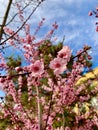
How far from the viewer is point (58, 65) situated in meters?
2.34

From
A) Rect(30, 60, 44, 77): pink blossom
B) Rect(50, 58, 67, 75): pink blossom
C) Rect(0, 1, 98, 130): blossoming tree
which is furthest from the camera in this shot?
Rect(0, 1, 98, 130): blossoming tree

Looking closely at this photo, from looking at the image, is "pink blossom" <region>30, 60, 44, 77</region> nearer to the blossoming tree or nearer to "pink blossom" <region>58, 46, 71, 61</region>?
"pink blossom" <region>58, 46, 71, 61</region>

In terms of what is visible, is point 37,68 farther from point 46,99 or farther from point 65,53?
point 46,99

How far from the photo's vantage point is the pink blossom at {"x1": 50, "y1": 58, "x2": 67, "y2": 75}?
2.30 meters

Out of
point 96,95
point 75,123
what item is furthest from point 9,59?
point 75,123

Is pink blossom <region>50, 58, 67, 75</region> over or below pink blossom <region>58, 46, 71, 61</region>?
below

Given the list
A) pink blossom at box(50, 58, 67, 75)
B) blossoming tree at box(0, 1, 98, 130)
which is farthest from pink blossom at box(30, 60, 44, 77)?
blossoming tree at box(0, 1, 98, 130)

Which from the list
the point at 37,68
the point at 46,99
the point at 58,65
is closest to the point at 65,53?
the point at 58,65

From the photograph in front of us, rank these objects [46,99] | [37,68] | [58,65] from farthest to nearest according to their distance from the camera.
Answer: [46,99], [37,68], [58,65]

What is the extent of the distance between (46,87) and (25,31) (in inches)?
164

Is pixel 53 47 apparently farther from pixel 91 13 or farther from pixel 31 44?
pixel 91 13

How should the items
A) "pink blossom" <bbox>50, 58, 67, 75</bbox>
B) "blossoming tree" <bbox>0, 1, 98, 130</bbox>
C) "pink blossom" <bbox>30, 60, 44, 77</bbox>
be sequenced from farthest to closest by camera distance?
"blossoming tree" <bbox>0, 1, 98, 130</bbox> < "pink blossom" <bbox>30, 60, 44, 77</bbox> < "pink blossom" <bbox>50, 58, 67, 75</bbox>

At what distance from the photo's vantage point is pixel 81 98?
38.2ft

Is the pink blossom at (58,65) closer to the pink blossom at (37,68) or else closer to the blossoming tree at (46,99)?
the pink blossom at (37,68)
